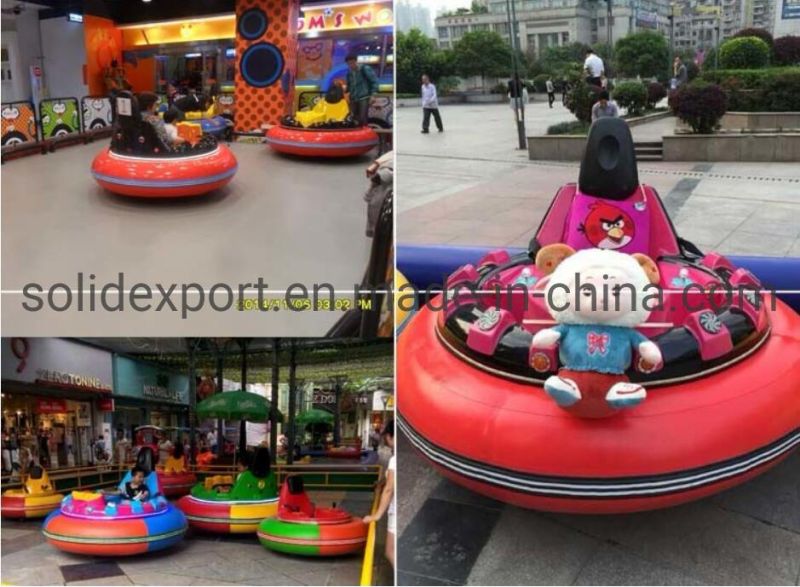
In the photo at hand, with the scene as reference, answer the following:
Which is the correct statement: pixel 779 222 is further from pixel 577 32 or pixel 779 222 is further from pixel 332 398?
pixel 332 398

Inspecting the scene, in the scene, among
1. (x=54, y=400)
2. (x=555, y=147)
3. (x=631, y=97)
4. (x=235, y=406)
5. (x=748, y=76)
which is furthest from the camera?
(x=748, y=76)

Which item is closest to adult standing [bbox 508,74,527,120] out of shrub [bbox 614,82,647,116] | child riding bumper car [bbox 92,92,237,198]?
shrub [bbox 614,82,647,116]

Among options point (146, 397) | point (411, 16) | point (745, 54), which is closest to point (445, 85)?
point (411, 16)

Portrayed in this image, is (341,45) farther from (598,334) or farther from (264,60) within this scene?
(598,334)

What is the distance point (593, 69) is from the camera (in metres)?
5.69

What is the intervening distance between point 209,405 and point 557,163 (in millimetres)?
3740

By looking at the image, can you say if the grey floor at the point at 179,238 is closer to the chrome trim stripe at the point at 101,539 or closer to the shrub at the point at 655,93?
the chrome trim stripe at the point at 101,539

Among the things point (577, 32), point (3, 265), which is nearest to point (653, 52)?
point (577, 32)

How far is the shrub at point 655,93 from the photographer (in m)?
7.00

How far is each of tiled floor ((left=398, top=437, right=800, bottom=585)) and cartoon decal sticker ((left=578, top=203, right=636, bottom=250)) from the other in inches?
34.7

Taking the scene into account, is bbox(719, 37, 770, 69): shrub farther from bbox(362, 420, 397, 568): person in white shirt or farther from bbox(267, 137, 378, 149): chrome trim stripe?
bbox(362, 420, 397, 568): person in white shirt

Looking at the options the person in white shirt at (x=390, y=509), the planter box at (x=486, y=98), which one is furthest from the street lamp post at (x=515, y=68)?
the person in white shirt at (x=390, y=509)

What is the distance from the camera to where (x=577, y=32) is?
446 cm

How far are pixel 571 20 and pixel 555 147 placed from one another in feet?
5.96
